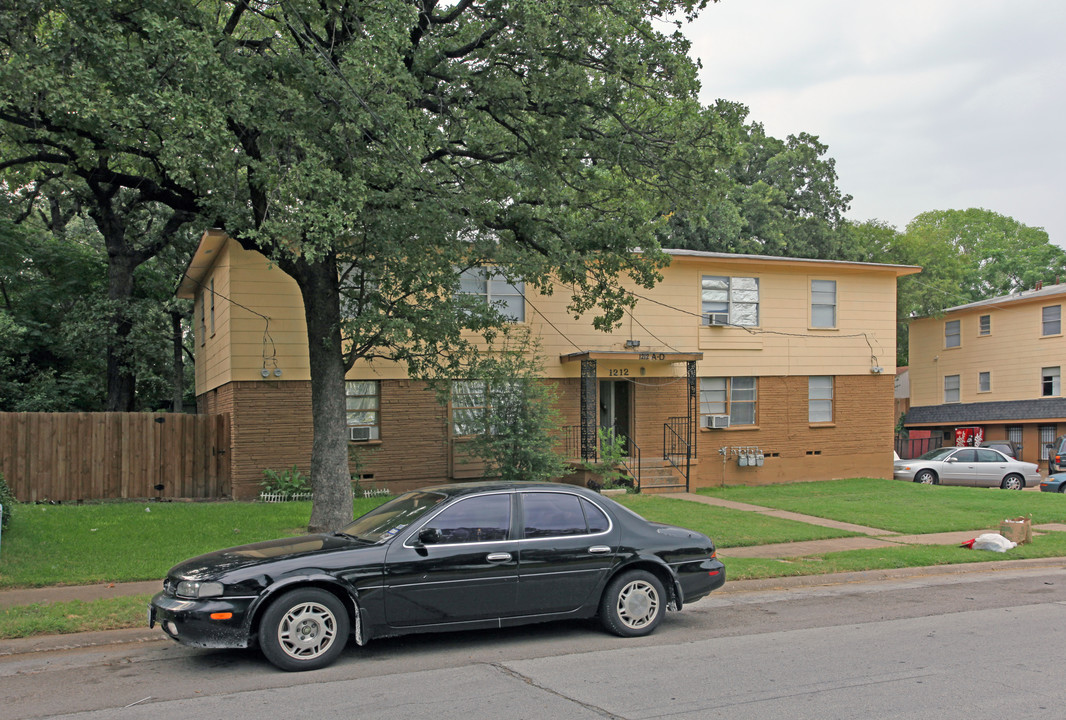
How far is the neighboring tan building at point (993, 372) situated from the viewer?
119 ft

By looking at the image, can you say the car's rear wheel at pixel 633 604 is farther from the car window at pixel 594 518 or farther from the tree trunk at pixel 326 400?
the tree trunk at pixel 326 400

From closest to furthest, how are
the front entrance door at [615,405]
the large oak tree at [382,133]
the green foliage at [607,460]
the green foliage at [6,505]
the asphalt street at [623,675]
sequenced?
the asphalt street at [623,675]
the large oak tree at [382,133]
the green foliage at [6,505]
the green foliage at [607,460]
the front entrance door at [615,405]

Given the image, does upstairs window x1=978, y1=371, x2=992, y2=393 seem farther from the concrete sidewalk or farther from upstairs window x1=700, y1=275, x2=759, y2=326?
the concrete sidewalk

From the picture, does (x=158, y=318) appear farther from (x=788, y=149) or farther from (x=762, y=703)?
(x=788, y=149)

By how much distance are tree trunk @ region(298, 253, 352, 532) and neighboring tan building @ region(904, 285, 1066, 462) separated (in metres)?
31.0

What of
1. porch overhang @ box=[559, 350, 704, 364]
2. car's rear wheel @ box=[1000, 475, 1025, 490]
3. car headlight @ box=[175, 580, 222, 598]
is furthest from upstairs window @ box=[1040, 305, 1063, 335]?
car headlight @ box=[175, 580, 222, 598]

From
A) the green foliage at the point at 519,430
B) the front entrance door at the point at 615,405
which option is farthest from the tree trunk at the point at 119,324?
the front entrance door at the point at 615,405

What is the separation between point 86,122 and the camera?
1166 centimetres

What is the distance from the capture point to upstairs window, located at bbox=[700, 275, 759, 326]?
23.9 metres

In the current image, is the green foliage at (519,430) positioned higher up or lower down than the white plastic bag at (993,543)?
higher up

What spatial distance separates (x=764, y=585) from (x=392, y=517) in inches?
207

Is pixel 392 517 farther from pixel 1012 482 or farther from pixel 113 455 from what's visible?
pixel 1012 482

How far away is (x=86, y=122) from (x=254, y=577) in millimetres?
7651

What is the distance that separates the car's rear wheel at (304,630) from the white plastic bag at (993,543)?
10.6 meters
